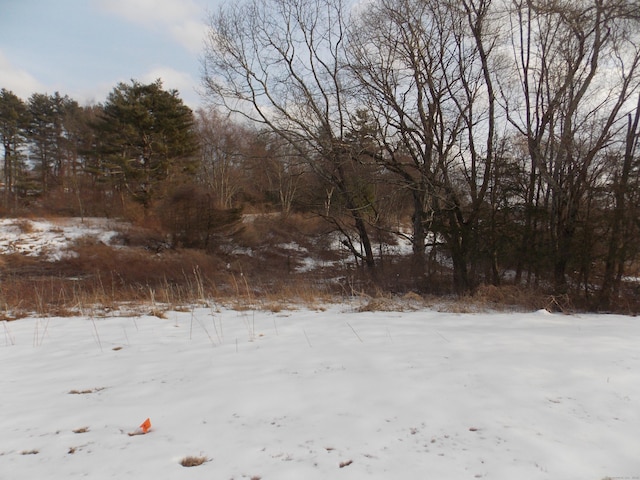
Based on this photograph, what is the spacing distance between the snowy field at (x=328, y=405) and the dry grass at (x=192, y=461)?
3 centimetres

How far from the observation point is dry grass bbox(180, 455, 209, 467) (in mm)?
2256

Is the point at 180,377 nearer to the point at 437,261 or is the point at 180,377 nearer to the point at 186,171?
the point at 437,261

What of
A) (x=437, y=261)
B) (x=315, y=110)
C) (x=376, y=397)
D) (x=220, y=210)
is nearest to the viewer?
(x=376, y=397)

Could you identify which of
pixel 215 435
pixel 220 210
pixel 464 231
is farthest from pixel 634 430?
pixel 220 210

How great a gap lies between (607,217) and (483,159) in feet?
12.7

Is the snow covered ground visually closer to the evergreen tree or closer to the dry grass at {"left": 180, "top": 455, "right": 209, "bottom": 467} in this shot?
the evergreen tree

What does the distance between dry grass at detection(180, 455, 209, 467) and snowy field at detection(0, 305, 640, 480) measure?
3cm

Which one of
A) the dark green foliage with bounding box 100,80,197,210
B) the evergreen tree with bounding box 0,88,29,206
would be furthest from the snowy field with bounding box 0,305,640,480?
the evergreen tree with bounding box 0,88,29,206

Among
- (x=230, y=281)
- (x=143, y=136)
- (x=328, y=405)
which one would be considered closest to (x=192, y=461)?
(x=328, y=405)

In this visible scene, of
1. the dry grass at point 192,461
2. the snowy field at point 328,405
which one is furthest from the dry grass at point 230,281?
the dry grass at point 192,461

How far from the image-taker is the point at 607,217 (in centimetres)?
993

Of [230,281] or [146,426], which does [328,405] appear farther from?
[230,281]

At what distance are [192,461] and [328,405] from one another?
3.50 feet

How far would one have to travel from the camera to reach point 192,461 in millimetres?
2281
